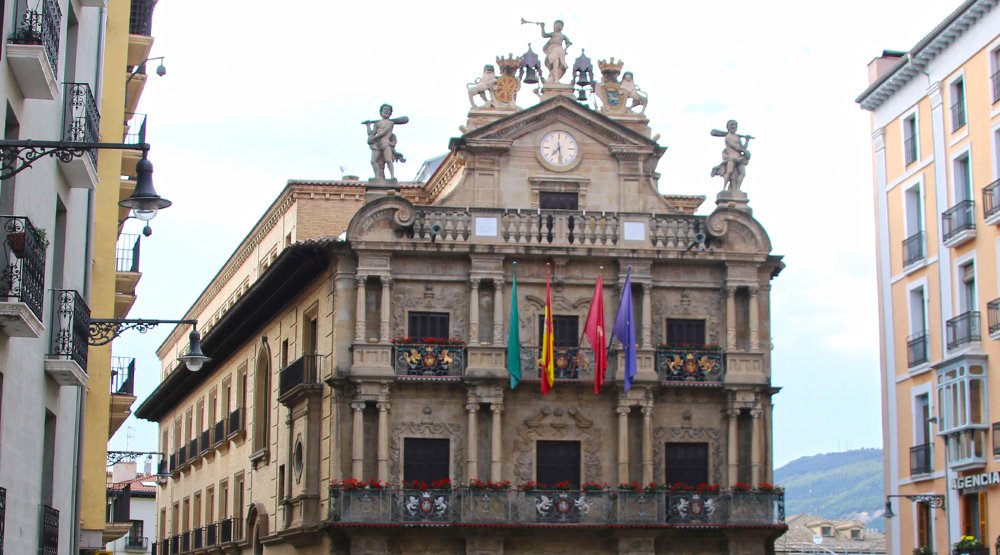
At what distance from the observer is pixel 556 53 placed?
43.7 meters

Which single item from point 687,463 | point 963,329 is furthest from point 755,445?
point 963,329

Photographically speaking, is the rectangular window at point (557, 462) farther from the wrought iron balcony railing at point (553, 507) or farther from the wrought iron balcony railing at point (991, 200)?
the wrought iron balcony railing at point (991, 200)

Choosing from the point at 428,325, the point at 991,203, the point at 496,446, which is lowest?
the point at 496,446

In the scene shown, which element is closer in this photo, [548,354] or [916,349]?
[548,354]

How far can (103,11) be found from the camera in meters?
26.1

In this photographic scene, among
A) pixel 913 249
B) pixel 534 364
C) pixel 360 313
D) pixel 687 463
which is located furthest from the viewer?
pixel 913 249

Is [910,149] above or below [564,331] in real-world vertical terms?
above

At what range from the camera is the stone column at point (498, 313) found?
4131 cm

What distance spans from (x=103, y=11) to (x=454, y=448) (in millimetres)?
18346

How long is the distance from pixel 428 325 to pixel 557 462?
195 inches

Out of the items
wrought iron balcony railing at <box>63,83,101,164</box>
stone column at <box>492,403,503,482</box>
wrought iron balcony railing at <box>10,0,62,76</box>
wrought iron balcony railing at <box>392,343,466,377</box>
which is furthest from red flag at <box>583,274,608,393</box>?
wrought iron balcony railing at <box>10,0,62,76</box>

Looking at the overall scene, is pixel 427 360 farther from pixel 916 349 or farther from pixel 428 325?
pixel 916 349

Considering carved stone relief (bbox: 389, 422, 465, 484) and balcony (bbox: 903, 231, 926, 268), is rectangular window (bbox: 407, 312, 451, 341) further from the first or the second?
balcony (bbox: 903, 231, 926, 268)

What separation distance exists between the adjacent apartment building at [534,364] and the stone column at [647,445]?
62 mm
